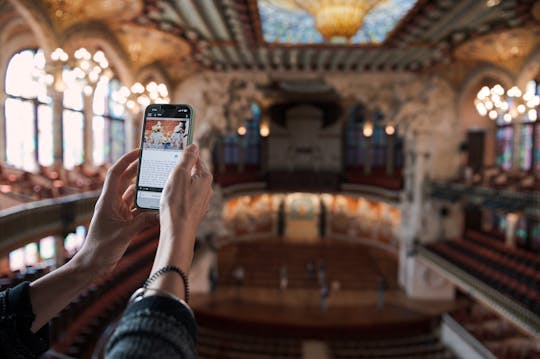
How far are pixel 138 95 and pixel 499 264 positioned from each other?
13.3m

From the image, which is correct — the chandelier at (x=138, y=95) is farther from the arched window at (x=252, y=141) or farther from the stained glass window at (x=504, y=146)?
the stained glass window at (x=504, y=146)

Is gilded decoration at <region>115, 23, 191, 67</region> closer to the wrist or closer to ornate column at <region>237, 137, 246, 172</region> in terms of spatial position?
ornate column at <region>237, 137, 246, 172</region>

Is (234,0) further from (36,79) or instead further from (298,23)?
(36,79)

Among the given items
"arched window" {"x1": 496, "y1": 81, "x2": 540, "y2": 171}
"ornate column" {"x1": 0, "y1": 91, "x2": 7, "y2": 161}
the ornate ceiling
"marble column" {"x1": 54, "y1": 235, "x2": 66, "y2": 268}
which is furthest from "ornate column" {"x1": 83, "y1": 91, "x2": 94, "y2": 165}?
"arched window" {"x1": 496, "y1": 81, "x2": 540, "y2": 171}

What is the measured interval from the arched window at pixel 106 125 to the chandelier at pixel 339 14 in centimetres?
822

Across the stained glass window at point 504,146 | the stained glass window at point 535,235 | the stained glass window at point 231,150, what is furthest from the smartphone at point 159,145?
the stained glass window at point 231,150

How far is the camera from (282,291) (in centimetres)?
1730

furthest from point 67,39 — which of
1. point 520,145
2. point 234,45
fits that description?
point 520,145

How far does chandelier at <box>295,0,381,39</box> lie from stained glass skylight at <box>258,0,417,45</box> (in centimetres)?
73

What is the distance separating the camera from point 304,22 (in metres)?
10.9

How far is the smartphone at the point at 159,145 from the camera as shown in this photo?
140 centimetres

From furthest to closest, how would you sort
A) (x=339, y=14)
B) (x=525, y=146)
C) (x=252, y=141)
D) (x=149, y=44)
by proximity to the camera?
1. (x=252, y=141)
2. (x=525, y=146)
3. (x=149, y=44)
4. (x=339, y=14)

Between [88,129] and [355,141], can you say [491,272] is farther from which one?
[88,129]

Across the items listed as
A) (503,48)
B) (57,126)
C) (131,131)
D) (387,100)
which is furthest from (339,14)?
(131,131)
